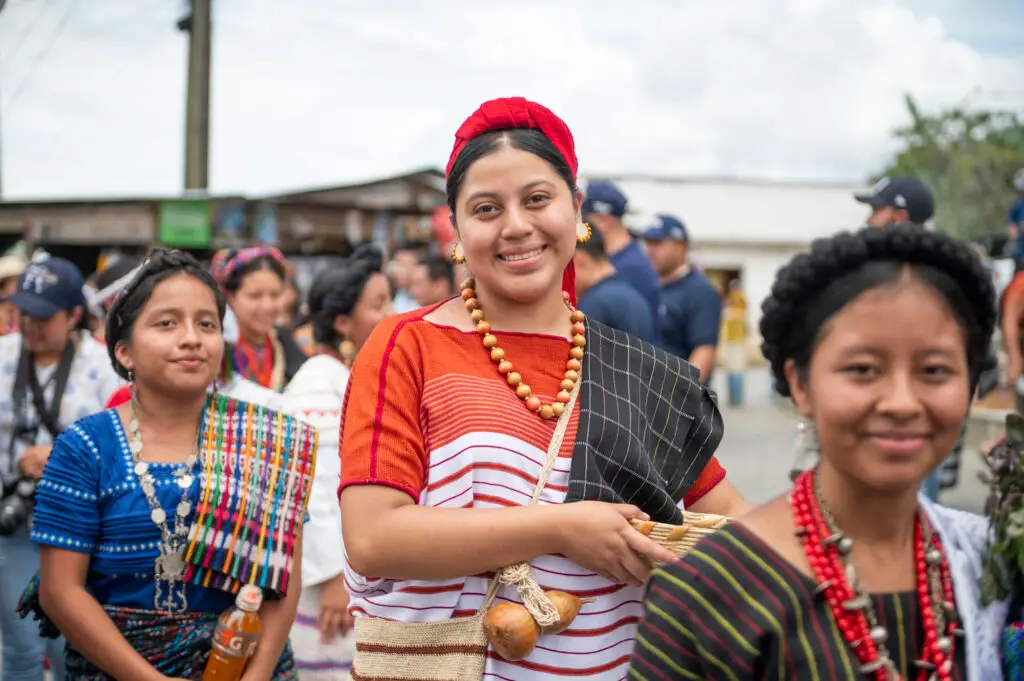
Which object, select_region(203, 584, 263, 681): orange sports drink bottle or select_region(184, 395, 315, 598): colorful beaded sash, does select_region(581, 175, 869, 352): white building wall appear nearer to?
select_region(184, 395, 315, 598): colorful beaded sash

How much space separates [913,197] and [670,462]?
3758 mm

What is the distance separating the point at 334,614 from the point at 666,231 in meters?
4.29

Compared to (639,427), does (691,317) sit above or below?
above

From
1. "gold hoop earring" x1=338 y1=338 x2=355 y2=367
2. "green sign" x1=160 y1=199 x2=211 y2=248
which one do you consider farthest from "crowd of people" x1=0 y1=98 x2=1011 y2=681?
"green sign" x1=160 y1=199 x2=211 y2=248

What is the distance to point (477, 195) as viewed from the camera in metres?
1.99

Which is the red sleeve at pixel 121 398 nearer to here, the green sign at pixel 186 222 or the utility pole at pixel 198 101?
the green sign at pixel 186 222

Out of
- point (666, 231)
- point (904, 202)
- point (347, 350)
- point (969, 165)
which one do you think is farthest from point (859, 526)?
point (969, 165)

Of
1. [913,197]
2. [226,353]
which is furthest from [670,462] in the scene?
[913,197]

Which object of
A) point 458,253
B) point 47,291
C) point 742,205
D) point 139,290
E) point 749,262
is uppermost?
point 742,205

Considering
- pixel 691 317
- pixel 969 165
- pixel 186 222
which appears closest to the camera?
pixel 691 317

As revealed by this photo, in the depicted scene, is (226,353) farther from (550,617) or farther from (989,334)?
(989,334)

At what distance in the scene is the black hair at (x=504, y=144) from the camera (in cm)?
198

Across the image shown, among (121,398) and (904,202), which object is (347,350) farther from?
(904,202)

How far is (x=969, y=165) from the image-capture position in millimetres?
23641
